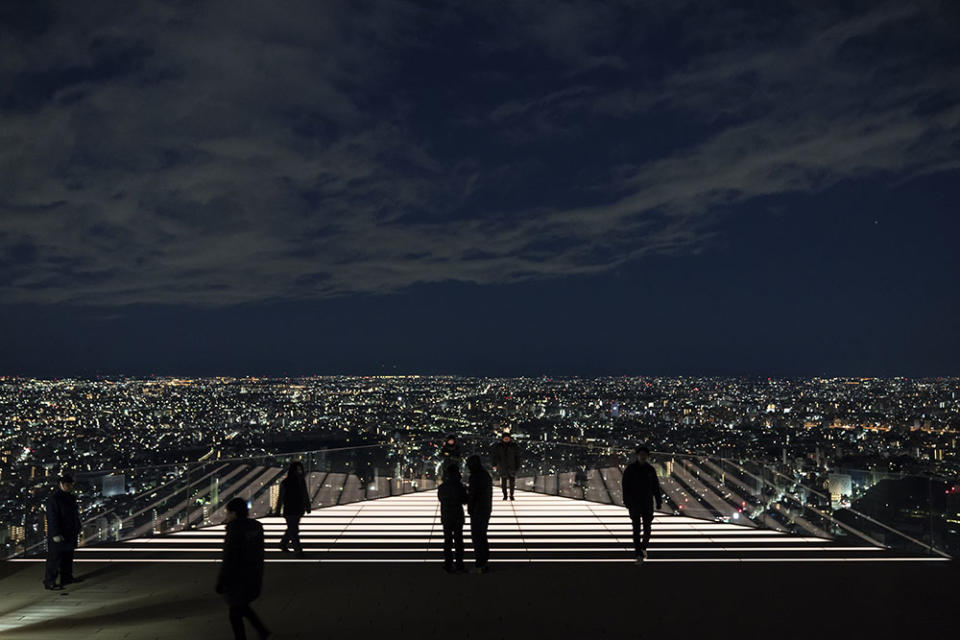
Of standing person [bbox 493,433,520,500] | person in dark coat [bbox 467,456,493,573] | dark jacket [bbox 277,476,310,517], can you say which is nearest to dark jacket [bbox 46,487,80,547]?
dark jacket [bbox 277,476,310,517]

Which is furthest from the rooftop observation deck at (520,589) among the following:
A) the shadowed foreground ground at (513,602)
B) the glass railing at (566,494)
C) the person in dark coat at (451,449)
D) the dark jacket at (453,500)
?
the person in dark coat at (451,449)

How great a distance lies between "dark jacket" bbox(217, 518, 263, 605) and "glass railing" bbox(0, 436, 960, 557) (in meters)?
5.41

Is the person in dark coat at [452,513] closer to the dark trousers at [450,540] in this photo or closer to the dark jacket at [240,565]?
the dark trousers at [450,540]

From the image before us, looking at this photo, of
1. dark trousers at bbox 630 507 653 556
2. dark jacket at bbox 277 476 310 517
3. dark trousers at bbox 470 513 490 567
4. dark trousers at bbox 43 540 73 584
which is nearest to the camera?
dark trousers at bbox 43 540 73 584

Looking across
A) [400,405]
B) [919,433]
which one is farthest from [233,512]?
[400,405]

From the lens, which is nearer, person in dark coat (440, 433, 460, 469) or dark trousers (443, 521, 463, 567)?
dark trousers (443, 521, 463, 567)

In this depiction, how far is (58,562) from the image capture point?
28.5 feet

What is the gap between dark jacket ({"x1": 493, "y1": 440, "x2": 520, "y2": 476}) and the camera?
49.2 ft

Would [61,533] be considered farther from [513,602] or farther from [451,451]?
[451,451]

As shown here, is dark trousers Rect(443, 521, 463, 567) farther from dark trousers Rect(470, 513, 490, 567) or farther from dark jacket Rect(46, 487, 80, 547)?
dark jacket Rect(46, 487, 80, 547)

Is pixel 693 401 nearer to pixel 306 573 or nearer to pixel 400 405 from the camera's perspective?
pixel 400 405

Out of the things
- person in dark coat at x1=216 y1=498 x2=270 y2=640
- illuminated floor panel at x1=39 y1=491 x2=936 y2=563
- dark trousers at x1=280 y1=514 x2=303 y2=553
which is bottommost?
illuminated floor panel at x1=39 y1=491 x2=936 y2=563

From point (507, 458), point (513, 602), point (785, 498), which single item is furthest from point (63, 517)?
point (785, 498)

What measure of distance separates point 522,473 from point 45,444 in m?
27.1
